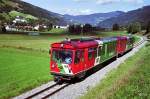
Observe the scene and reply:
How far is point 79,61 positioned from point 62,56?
136 centimetres

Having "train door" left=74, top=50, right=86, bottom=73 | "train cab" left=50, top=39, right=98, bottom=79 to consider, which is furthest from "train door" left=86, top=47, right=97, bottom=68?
"train cab" left=50, top=39, right=98, bottom=79

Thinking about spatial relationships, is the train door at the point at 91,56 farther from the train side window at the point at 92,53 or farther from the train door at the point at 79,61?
the train door at the point at 79,61

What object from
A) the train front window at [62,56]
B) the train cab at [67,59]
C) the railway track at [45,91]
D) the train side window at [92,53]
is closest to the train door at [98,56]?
the train side window at [92,53]

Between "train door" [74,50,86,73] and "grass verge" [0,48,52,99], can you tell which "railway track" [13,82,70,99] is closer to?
"grass verge" [0,48,52,99]

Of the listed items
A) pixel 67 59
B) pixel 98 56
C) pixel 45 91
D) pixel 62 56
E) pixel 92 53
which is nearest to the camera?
pixel 45 91

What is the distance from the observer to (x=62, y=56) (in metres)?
24.0

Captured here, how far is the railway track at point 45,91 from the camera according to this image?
18995 millimetres

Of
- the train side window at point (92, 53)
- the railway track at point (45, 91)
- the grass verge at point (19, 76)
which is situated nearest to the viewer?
the railway track at point (45, 91)

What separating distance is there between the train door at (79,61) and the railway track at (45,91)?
147 centimetres

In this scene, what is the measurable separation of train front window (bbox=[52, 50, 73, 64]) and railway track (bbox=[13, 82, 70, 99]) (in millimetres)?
1680

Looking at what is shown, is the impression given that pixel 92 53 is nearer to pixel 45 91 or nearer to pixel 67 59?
pixel 67 59

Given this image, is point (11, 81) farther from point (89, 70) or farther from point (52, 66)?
point (89, 70)

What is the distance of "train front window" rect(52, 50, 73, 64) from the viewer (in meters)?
23.7

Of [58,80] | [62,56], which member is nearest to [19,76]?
[58,80]
